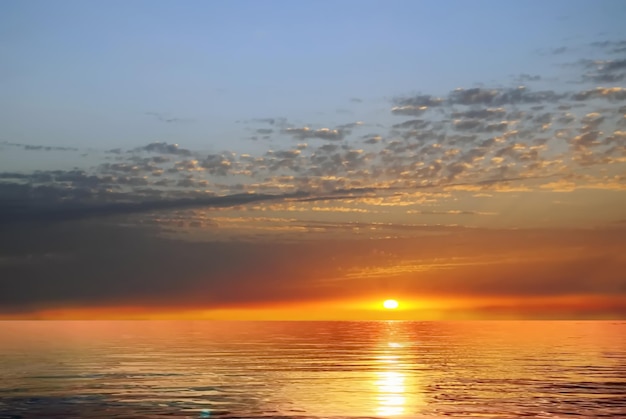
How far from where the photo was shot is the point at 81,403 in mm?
49094

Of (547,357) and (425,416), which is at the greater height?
(547,357)

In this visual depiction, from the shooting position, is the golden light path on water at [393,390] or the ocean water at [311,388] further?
the golden light path on water at [393,390]

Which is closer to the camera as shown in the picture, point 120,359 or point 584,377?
point 584,377

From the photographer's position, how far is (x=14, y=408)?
4659 cm

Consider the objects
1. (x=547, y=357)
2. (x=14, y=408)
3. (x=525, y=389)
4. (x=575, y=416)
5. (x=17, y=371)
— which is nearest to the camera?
(x=575, y=416)

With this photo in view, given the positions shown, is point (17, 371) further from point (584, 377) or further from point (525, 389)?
point (584, 377)

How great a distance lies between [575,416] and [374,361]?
48.7m

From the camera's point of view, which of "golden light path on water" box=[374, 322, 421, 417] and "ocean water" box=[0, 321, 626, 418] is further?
"golden light path on water" box=[374, 322, 421, 417]

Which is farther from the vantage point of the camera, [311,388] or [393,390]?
[311,388]

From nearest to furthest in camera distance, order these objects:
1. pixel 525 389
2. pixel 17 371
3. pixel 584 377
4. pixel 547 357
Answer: pixel 525 389
pixel 584 377
pixel 17 371
pixel 547 357

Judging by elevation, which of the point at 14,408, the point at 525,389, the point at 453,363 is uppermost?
the point at 453,363

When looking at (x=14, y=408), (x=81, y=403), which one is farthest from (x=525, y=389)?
(x=14, y=408)

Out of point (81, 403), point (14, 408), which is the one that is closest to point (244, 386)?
point (81, 403)

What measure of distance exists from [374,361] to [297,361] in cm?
931
